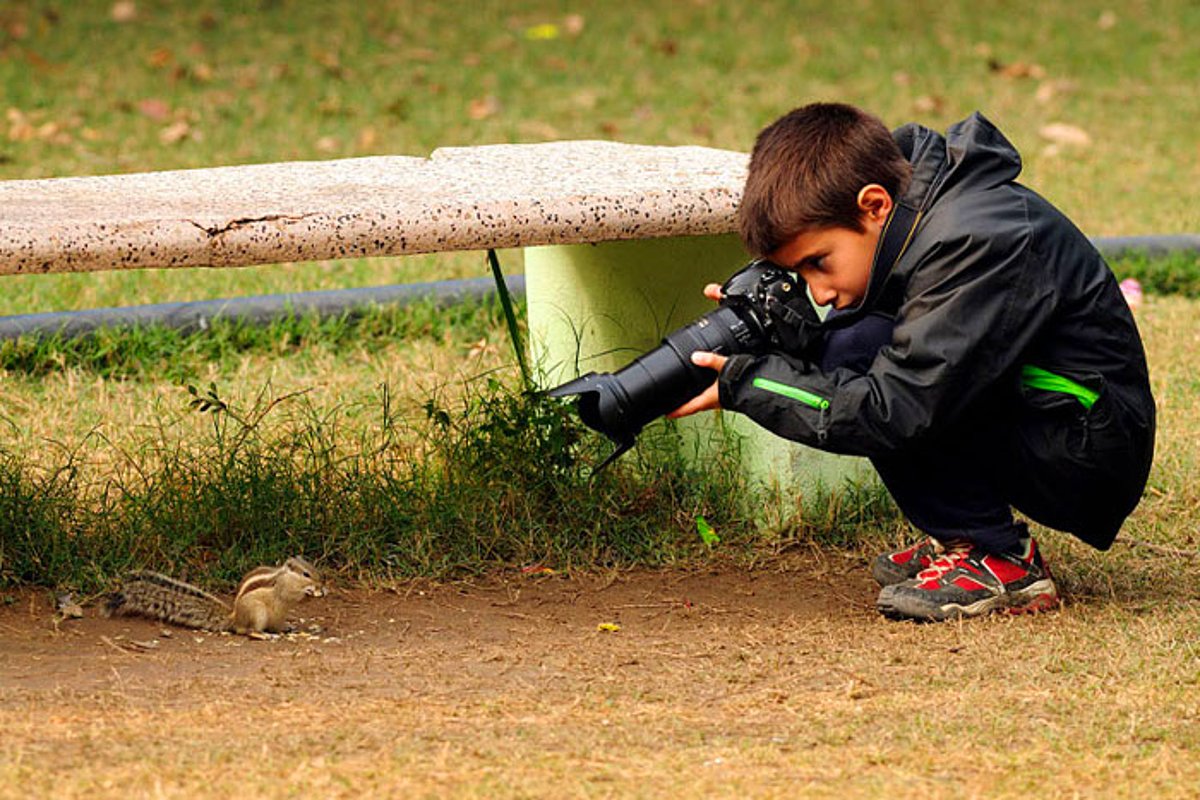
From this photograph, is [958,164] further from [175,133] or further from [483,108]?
[483,108]

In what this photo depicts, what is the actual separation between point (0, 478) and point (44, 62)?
521cm

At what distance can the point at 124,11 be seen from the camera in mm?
8930

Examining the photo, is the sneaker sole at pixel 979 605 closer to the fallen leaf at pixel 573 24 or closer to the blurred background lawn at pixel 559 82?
the blurred background lawn at pixel 559 82

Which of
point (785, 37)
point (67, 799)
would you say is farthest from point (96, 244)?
point (785, 37)

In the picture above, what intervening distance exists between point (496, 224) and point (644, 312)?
0.70 meters

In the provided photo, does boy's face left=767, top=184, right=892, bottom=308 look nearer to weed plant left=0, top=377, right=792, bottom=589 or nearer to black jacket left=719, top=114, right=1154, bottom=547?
black jacket left=719, top=114, right=1154, bottom=547

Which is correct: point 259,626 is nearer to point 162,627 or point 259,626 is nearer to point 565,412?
point 162,627

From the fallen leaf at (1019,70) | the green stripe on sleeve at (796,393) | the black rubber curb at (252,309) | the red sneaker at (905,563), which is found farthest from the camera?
the fallen leaf at (1019,70)

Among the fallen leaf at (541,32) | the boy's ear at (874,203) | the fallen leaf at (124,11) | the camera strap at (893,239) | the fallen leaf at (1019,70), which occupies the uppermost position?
the fallen leaf at (124,11)

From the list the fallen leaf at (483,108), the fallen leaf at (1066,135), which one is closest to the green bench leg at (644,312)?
the fallen leaf at (483,108)

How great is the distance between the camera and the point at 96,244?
2.67 metres

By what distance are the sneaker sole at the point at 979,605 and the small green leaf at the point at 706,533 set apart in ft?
1.54

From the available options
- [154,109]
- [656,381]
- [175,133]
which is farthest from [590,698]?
[154,109]

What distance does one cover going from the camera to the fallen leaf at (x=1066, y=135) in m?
7.05
